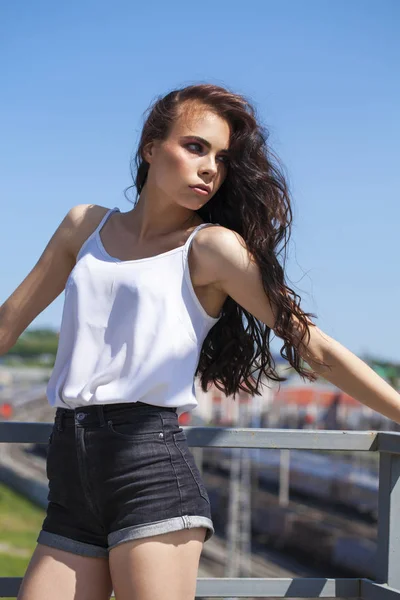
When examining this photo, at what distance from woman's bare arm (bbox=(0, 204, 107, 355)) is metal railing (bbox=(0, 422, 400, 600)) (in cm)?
53

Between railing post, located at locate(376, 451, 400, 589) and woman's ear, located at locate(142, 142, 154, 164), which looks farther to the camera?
railing post, located at locate(376, 451, 400, 589)

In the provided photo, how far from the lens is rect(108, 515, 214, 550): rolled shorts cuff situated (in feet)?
5.59

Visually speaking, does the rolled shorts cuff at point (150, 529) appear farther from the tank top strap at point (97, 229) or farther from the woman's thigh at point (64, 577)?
the tank top strap at point (97, 229)

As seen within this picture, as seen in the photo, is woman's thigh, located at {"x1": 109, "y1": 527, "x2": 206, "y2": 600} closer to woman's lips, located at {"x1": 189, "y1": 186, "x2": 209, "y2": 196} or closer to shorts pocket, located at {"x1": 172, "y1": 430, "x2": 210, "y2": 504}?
Answer: shorts pocket, located at {"x1": 172, "y1": 430, "x2": 210, "y2": 504}

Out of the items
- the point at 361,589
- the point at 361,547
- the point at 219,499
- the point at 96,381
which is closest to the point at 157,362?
the point at 96,381

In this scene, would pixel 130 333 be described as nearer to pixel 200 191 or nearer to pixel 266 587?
pixel 200 191

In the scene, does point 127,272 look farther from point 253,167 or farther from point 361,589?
point 361,589

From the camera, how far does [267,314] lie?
6.16 ft

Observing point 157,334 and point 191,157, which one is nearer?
point 157,334

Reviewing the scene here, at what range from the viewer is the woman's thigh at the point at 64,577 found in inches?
68.9

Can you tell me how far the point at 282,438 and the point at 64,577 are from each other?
2.71 feet

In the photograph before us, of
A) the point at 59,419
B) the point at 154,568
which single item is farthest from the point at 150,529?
the point at 59,419

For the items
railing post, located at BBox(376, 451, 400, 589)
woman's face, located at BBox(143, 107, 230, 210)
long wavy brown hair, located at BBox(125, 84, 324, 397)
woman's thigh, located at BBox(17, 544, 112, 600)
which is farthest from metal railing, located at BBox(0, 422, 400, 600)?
woman's face, located at BBox(143, 107, 230, 210)

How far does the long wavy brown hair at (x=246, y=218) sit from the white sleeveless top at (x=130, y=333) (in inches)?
6.4
